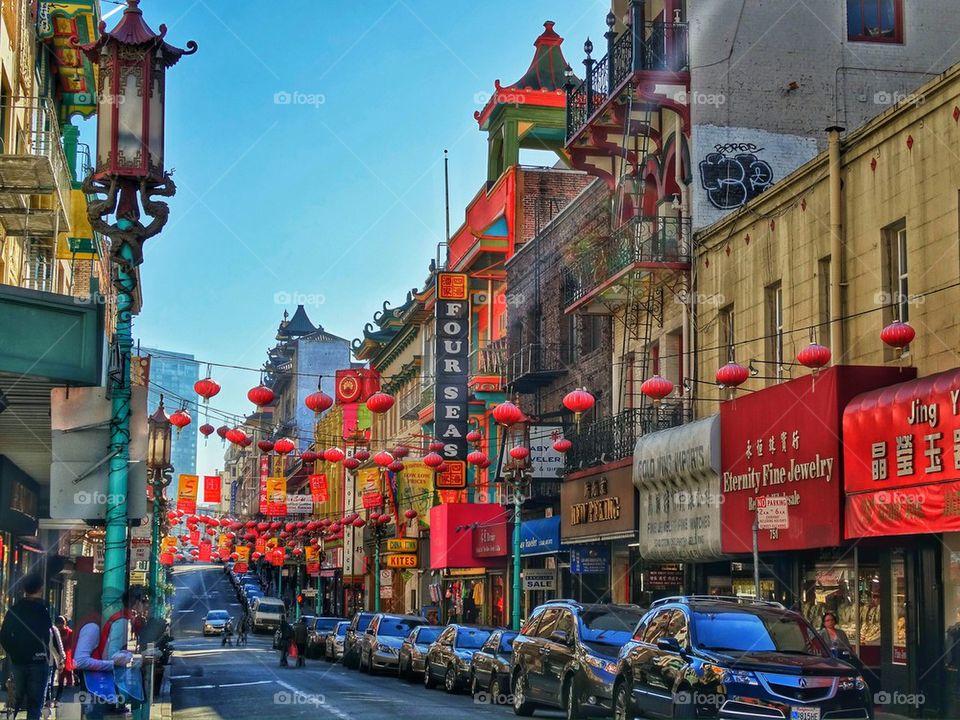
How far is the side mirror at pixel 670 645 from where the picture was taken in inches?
658

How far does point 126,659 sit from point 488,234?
37655 millimetres

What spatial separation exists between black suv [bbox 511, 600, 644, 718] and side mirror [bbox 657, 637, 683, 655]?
2.71m

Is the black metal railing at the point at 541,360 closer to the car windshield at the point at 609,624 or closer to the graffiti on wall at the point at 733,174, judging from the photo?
the graffiti on wall at the point at 733,174

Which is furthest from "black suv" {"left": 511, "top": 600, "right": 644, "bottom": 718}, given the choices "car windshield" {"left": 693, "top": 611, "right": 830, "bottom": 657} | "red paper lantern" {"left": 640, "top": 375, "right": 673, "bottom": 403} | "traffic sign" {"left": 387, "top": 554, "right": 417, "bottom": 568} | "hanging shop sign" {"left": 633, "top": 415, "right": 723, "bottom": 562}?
"traffic sign" {"left": 387, "top": 554, "right": 417, "bottom": 568}

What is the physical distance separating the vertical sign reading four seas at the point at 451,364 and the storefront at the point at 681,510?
16743 mm

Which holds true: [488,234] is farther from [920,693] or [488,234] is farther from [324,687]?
[920,693]

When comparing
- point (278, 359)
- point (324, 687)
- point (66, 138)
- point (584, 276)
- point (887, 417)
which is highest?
point (278, 359)

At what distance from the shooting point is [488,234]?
2018 inches

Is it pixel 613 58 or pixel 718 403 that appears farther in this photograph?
pixel 613 58

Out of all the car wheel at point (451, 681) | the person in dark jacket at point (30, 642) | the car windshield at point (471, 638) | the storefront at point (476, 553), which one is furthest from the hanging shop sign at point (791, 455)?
the storefront at point (476, 553)

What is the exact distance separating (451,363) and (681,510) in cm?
2151

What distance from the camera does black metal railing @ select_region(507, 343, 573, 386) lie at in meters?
43.4

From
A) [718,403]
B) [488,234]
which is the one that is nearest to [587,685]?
[718,403]

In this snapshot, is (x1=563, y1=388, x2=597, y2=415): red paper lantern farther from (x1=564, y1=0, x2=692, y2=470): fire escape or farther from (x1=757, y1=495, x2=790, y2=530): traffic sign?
(x1=757, y1=495, x2=790, y2=530): traffic sign
